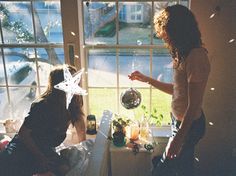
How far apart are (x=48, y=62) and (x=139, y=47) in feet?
2.87

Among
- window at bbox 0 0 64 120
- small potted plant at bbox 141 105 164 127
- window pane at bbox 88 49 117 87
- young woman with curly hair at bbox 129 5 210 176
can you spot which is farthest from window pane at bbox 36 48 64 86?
young woman with curly hair at bbox 129 5 210 176

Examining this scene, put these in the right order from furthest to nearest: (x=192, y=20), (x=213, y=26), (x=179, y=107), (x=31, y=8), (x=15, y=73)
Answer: (x=15, y=73) < (x=31, y=8) < (x=213, y=26) < (x=179, y=107) < (x=192, y=20)

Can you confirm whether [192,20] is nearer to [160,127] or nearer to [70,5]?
[70,5]

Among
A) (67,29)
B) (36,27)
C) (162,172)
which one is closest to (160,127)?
(162,172)

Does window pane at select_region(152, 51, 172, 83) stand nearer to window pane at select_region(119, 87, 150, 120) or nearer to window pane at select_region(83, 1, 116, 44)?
window pane at select_region(119, 87, 150, 120)

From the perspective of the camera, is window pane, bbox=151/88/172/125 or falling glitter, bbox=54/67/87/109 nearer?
falling glitter, bbox=54/67/87/109

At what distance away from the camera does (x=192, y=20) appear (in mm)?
1998

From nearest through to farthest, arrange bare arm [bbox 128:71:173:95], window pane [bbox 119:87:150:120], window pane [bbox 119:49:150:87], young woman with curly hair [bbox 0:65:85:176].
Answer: young woman with curly hair [bbox 0:65:85:176]
bare arm [bbox 128:71:173:95]
window pane [bbox 119:49:150:87]
window pane [bbox 119:87:150:120]

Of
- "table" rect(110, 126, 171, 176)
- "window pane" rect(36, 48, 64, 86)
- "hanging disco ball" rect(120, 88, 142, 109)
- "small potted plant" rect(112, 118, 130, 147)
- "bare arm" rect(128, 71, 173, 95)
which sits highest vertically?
"window pane" rect(36, 48, 64, 86)

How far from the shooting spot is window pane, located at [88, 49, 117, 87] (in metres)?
2.97

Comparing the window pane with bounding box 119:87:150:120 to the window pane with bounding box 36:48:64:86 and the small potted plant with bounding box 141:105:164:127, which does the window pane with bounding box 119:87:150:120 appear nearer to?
the small potted plant with bounding box 141:105:164:127

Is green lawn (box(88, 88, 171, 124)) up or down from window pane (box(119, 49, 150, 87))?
down

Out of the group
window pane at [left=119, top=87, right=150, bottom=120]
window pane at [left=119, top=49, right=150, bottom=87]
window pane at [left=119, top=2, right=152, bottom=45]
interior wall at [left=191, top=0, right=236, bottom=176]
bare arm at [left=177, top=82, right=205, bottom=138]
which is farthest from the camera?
window pane at [left=119, top=87, right=150, bottom=120]

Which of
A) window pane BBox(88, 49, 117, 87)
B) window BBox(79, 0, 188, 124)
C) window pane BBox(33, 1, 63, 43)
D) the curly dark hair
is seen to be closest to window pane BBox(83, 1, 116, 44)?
window BBox(79, 0, 188, 124)
